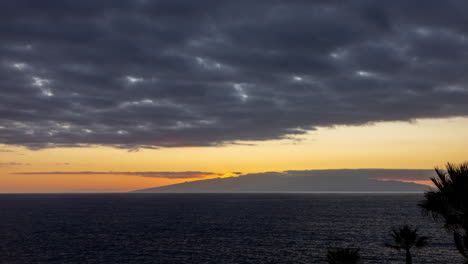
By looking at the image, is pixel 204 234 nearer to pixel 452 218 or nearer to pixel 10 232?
pixel 10 232

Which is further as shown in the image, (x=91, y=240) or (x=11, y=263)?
(x=91, y=240)

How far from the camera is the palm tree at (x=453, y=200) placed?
870 inches

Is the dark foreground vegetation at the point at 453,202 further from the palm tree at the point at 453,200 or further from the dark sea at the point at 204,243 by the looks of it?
the dark sea at the point at 204,243

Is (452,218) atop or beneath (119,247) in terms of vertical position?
atop

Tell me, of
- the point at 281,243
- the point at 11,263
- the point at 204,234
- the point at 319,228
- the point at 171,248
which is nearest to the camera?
the point at 11,263

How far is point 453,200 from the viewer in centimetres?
2242

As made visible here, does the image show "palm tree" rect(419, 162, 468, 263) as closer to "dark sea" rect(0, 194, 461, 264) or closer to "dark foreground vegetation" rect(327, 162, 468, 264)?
"dark foreground vegetation" rect(327, 162, 468, 264)

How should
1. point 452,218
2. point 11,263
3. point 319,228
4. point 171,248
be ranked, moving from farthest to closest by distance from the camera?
point 319,228 < point 171,248 < point 11,263 < point 452,218

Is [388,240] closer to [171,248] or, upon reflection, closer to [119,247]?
[171,248]

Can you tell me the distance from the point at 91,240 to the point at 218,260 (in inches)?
1822

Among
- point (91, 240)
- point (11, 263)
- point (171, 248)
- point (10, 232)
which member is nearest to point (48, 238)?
point (91, 240)

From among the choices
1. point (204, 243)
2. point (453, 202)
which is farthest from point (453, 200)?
point (204, 243)

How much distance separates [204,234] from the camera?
382 feet

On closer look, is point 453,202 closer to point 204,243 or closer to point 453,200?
point 453,200
